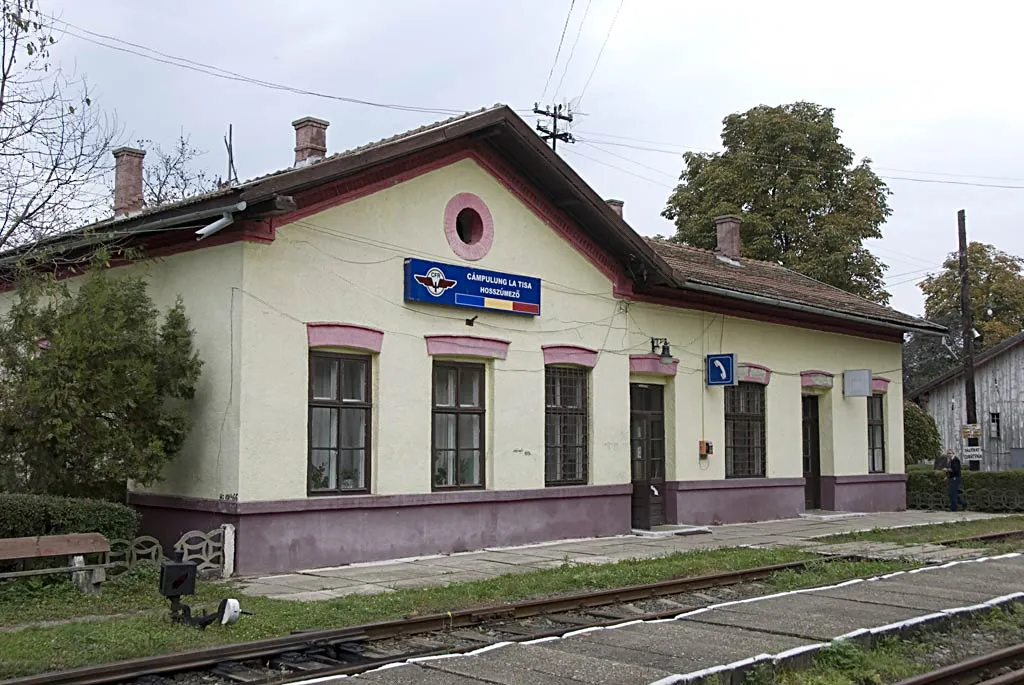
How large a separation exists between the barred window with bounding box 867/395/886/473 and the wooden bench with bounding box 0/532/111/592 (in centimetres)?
1706

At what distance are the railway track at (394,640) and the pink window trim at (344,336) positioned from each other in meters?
4.50

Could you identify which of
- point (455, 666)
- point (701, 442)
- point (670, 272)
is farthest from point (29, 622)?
point (701, 442)

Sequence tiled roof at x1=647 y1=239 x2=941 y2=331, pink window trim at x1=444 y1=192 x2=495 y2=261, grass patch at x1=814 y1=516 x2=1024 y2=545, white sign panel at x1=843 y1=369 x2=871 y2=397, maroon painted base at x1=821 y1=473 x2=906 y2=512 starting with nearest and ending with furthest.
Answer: pink window trim at x1=444 y1=192 x2=495 y2=261 < grass patch at x1=814 y1=516 x2=1024 y2=545 < tiled roof at x1=647 y1=239 x2=941 y2=331 < white sign panel at x1=843 y1=369 x2=871 y2=397 < maroon painted base at x1=821 y1=473 x2=906 y2=512

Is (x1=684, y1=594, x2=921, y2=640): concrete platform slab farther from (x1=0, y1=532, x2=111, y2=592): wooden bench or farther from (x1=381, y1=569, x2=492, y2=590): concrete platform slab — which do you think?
(x1=0, y1=532, x2=111, y2=592): wooden bench

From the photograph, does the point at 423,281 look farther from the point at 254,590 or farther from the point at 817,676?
the point at 817,676

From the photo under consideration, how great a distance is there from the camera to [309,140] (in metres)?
15.2

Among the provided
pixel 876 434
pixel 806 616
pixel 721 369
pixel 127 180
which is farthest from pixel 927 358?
pixel 806 616

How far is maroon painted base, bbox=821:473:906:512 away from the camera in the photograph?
862 inches

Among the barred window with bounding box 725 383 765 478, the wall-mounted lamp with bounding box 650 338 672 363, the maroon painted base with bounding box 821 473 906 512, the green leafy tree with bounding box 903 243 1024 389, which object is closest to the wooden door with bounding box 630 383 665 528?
the wall-mounted lamp with bounding box 650 338 672 363

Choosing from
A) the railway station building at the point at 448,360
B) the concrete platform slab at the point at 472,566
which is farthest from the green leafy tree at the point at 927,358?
the concrete platform slab at the point at 472,566

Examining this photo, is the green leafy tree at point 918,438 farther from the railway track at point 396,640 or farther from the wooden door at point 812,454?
the railway track at point 396,640

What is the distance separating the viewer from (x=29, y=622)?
923 centimetres

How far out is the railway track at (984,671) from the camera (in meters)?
7.34

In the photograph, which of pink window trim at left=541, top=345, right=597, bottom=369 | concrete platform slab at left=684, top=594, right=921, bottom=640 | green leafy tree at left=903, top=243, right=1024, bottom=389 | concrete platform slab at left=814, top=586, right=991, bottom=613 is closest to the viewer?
concrete platform slab at left=684, top=594, right=921, bottom=640
